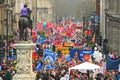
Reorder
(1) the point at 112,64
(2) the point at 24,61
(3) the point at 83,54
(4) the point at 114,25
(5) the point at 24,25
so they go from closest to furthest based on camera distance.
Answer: (2) the point at 24,61 < (5) the point at 24,25 < (1) the point at 112,64 < (3) the point at 83,54 < (4) the point at 114,25

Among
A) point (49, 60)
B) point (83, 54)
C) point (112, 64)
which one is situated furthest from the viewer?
point (83, 54)

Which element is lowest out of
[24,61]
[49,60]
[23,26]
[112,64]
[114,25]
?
[114,25]

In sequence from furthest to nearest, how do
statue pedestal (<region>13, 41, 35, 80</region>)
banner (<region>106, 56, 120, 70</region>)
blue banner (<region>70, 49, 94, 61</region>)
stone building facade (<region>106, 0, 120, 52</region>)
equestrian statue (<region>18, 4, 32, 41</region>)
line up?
stone building facade (<region>106, 0, 120, 52</region>), blue banner (<region>70, 49, 94, 61</region>), banner (<region>106, 56, 120, 70</region>), equestrian statue (<region>18, 4, 32, 41</region>), statue pedestal (<region>13, 41, 35, 80</region>)

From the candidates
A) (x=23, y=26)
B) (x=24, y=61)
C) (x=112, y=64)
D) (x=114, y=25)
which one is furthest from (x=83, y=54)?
(x=114, y=25)

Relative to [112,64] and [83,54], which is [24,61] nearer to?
[112,64]

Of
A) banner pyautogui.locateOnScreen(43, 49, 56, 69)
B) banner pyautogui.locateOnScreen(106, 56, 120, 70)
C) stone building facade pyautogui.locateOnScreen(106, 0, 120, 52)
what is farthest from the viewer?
stone building facade pyautogui.locateOnScreen(106, 0, 120, 52)

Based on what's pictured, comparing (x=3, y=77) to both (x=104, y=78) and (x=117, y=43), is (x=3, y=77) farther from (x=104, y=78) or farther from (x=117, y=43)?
(x=117, y=43)

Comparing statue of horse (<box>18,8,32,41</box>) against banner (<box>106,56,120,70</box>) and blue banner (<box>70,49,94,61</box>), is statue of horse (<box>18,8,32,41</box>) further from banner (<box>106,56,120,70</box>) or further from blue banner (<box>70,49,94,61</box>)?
blue banner (<box>70,49,94,61</box>)

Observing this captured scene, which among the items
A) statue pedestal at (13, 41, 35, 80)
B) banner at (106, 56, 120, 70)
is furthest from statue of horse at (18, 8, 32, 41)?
banner at (106, 56, 120, 70)

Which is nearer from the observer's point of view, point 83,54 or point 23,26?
point 23,26

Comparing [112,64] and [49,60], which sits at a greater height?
[112,64]

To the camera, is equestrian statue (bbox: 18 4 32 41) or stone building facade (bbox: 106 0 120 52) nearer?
equestrian statue (bbox: 18 4 32 41)

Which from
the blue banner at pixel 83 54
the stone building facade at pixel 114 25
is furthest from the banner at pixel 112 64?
the stone building facade at pixel 114 25

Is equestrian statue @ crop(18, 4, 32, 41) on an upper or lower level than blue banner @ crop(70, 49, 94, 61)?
upper
